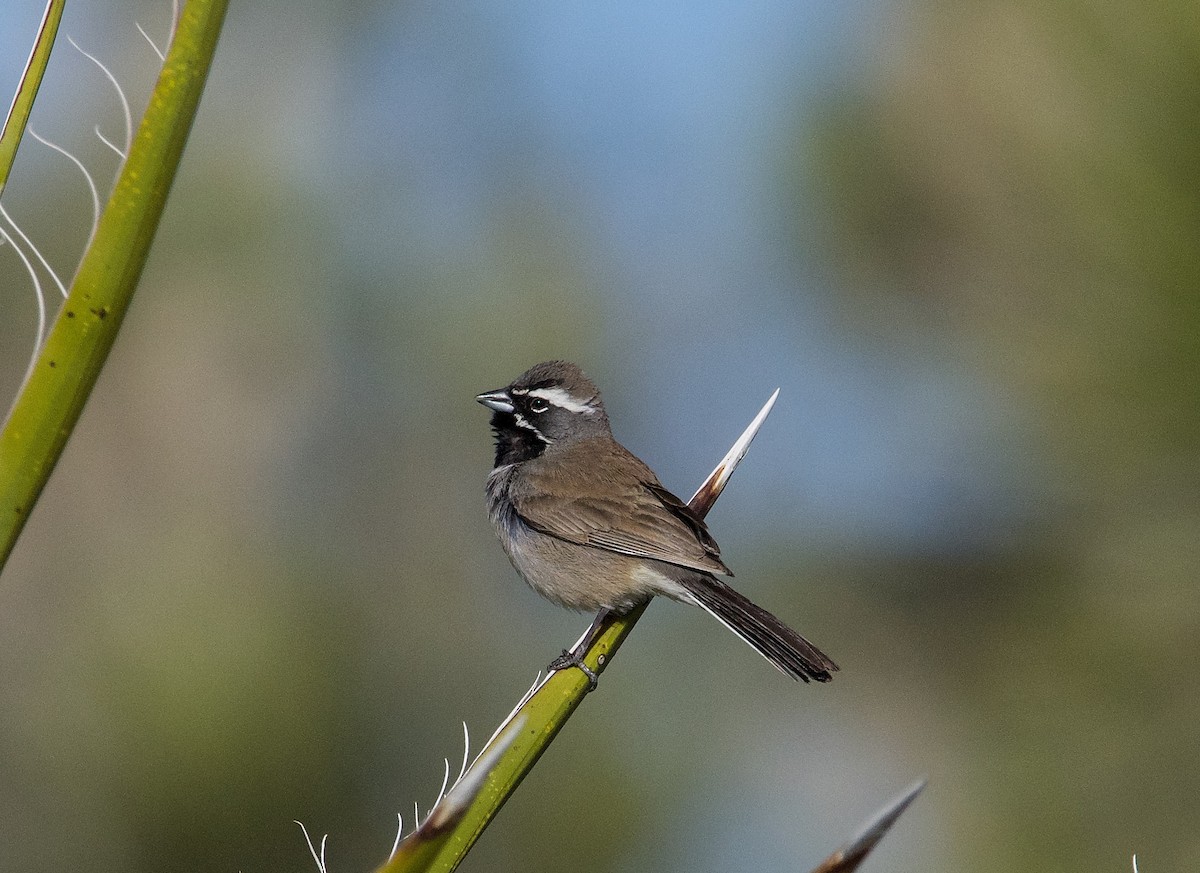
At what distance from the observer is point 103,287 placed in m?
1.80

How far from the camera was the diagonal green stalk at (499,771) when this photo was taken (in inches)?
62.4

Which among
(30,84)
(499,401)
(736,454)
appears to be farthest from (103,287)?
(499,401)

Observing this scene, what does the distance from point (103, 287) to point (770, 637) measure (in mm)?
2886

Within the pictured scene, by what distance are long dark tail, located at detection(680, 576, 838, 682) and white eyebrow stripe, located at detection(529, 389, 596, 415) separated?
3.90 feet

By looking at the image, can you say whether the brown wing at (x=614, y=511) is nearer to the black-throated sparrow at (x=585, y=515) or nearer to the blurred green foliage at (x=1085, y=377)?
the black-throated sparrow at (x=585, y=515)

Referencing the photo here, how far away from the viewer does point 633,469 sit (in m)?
5.50

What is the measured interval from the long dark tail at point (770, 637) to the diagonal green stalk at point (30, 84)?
285cm

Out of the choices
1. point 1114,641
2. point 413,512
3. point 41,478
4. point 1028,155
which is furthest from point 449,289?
point 41,478

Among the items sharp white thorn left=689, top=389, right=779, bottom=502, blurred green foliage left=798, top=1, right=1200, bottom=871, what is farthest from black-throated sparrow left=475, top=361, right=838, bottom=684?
blurred green foliage left=798, top=1, right=1200, bottom=871

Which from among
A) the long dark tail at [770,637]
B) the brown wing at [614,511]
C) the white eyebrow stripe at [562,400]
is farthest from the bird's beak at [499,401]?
the long dark tail at [770,637]

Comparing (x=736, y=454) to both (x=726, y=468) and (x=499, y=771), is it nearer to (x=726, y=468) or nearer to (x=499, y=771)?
(x=726, y=468)

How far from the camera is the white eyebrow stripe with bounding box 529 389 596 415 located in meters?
5.52

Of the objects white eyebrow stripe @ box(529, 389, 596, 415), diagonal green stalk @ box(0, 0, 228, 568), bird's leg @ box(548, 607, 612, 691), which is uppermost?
diagonal green stalk @ box(0, 0, 228, 568)

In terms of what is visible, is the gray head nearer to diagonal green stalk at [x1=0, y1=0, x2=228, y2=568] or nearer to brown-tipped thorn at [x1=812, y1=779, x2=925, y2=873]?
diagonal green stalk at [x1=0, y1=0, x2=228, y2=568]
